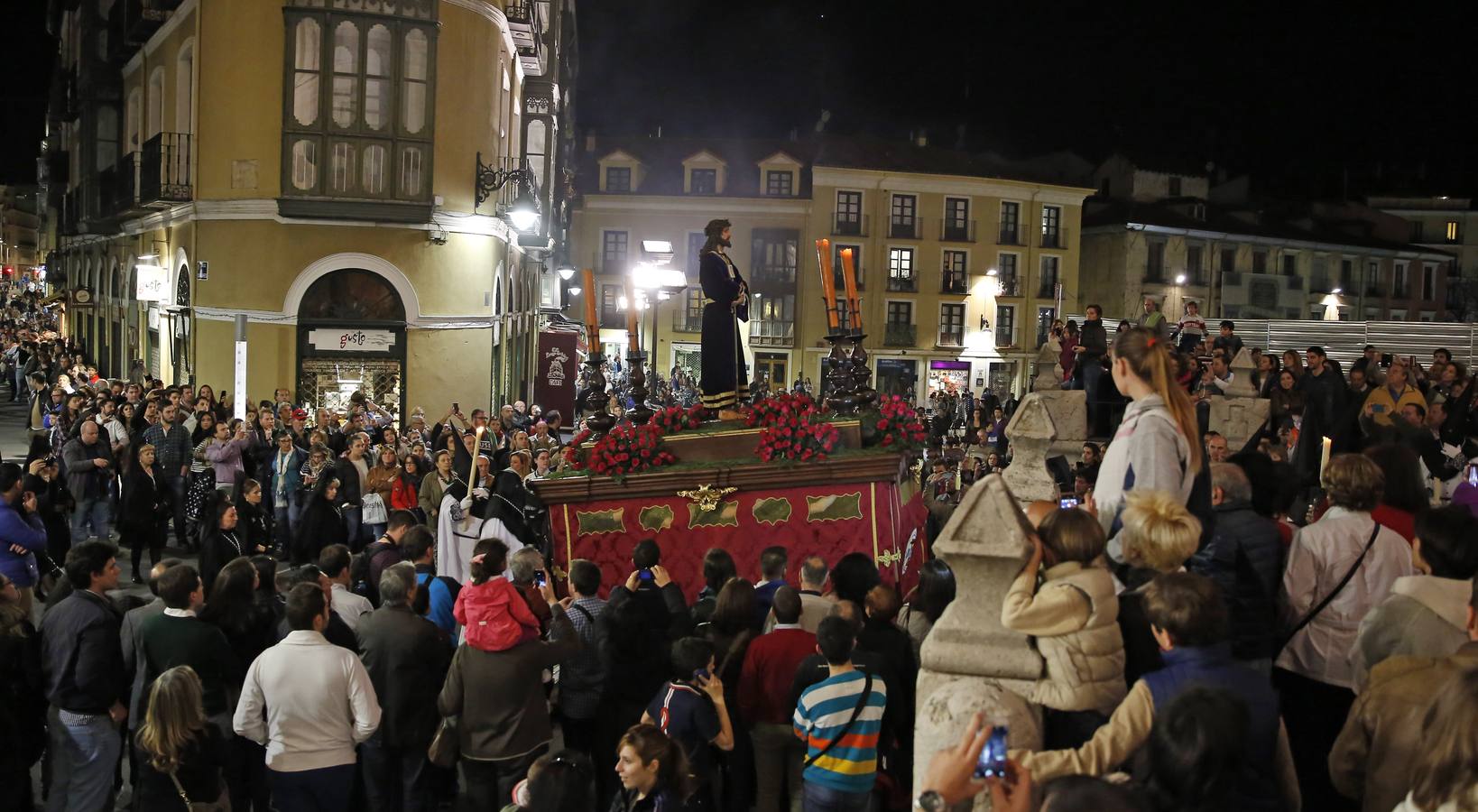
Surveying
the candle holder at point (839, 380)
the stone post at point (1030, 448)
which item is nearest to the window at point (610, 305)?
the candle holder at point (839, 380)

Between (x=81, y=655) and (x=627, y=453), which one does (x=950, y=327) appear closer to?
(x=627, y=453)

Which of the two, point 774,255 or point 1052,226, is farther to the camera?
point 1052,226

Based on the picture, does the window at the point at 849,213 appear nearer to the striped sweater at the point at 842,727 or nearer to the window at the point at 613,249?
the window at the point at 613,249

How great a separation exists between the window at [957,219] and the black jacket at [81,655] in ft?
159

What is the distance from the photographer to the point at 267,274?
2198cm

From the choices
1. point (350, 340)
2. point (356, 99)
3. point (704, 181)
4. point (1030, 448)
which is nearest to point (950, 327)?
point (704, 181)

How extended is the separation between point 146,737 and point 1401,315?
69.5 meters

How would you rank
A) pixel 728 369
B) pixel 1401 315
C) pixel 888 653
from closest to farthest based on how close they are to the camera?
pixel 888 653
pixel 728 369
pixel 1401 315

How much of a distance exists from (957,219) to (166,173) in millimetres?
36381

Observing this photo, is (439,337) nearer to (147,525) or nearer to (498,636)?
(147,525)

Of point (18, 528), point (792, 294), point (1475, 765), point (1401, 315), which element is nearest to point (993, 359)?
point (792, 294)

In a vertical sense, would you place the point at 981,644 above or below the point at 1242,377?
below

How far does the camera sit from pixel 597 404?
1157 cm

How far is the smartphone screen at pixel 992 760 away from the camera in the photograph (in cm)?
409
